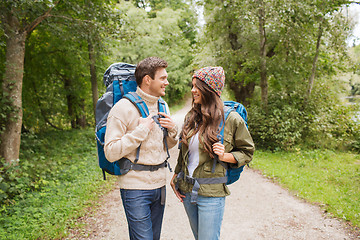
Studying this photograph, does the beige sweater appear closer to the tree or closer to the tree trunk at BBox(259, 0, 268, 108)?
the tree

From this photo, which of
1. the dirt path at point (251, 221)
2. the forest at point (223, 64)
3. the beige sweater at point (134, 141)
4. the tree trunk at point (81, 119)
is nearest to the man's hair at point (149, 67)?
the beige sweater at point (134, 141)

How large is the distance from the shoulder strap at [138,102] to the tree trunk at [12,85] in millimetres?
4922

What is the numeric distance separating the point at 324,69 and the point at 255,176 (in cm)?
628

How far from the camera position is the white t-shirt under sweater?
7.03 feet

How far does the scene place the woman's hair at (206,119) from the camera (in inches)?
80.1

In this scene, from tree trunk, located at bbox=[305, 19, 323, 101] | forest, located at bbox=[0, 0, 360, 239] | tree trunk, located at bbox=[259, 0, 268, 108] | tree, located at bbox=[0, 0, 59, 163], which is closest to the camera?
tree, located at bbox=[0, 0, 59, 163]

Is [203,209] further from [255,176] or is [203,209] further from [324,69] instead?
[324,69]

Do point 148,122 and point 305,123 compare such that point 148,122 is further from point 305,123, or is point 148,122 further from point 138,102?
point 305,123

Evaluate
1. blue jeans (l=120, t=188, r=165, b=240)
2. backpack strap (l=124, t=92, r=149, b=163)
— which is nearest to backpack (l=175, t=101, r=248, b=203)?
blue jeans (l=120, t=188, r=165, b=240)

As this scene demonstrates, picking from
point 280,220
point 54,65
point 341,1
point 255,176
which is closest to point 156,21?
point 54,65

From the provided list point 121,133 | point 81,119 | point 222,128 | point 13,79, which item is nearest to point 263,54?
point 13,79

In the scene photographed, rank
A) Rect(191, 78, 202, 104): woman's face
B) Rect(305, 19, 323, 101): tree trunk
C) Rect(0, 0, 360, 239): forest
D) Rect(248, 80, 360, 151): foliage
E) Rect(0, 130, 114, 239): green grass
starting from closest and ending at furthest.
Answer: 1. Rect(191, 78, 202, 104): woman's face
2. Rect(0, 130, 114, 239): green grass
3. Rect(0, 0, 360, 239): forest
4. Rect(305, 19, 323, 101): tree trunk
5. Rect(248, 80, 360, 151): foliage

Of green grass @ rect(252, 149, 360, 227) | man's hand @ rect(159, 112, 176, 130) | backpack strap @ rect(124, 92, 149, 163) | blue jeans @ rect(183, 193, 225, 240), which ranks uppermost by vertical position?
backpack strap @ rect(124, 92, 149, 163)

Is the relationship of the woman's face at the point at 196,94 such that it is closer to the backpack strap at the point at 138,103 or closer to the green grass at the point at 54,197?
the backpack strap at the point at 138,103
